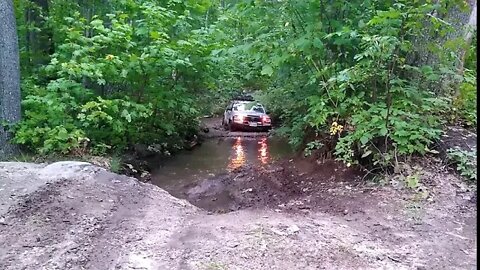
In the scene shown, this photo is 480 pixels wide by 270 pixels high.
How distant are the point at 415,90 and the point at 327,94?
A: 1.39 metres

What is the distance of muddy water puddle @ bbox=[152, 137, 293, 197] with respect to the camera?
9084mm

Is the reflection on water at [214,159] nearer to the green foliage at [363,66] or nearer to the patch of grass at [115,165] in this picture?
the patch of grass at [115,165]

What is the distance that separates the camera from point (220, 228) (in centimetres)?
448

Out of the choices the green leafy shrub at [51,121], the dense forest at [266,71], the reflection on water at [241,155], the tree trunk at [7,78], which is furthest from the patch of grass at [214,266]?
the reflection on water at [241,155]

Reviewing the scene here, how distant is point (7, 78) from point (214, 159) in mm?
5462

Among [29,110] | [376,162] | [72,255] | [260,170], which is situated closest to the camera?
[72,255]

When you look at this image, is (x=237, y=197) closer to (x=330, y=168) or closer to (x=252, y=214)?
(x=330, y=168)

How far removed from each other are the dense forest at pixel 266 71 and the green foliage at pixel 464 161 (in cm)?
31

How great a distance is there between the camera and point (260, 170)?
9.15 metres

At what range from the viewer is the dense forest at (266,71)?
19.6 ft

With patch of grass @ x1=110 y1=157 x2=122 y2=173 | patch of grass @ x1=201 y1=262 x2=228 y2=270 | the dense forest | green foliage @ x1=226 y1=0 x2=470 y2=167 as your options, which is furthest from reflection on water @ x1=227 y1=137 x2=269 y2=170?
patch of grass @ x1=201 y1=262 x2=228 y2=270

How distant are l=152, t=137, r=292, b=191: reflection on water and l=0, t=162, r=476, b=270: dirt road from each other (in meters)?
3.00

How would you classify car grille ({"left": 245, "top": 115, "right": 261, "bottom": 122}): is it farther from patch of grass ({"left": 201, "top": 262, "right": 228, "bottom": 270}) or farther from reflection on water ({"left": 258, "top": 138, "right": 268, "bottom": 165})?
patch of grass ({"left": 201, "top": 262, "right": 228, "bottom": 270})

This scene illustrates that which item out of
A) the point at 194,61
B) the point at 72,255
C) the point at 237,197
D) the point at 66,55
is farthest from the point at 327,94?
the point at 66,55
